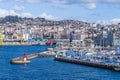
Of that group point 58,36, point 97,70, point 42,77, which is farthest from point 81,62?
point 58,36

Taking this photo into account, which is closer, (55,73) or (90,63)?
(55,73)

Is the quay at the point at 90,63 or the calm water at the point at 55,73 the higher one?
the quay at the point at 90,63

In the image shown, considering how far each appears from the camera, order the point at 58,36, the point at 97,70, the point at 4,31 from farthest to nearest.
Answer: the point at 4,31, the point at 58,36, the point at 97,70

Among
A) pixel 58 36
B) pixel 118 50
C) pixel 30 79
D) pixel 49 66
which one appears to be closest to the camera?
pixel 30 79

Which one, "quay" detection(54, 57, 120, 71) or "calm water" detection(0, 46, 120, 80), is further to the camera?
"quay" detection(54, 57, 120, 71)

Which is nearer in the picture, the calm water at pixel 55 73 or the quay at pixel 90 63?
the calm water at pixel 55 73

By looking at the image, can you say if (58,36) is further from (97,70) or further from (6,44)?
(97,70)

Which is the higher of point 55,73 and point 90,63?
point 90,63

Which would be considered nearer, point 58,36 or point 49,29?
point 58,36

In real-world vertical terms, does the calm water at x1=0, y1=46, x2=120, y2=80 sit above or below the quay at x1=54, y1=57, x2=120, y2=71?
below

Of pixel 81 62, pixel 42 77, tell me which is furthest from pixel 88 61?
pixel 42 77
